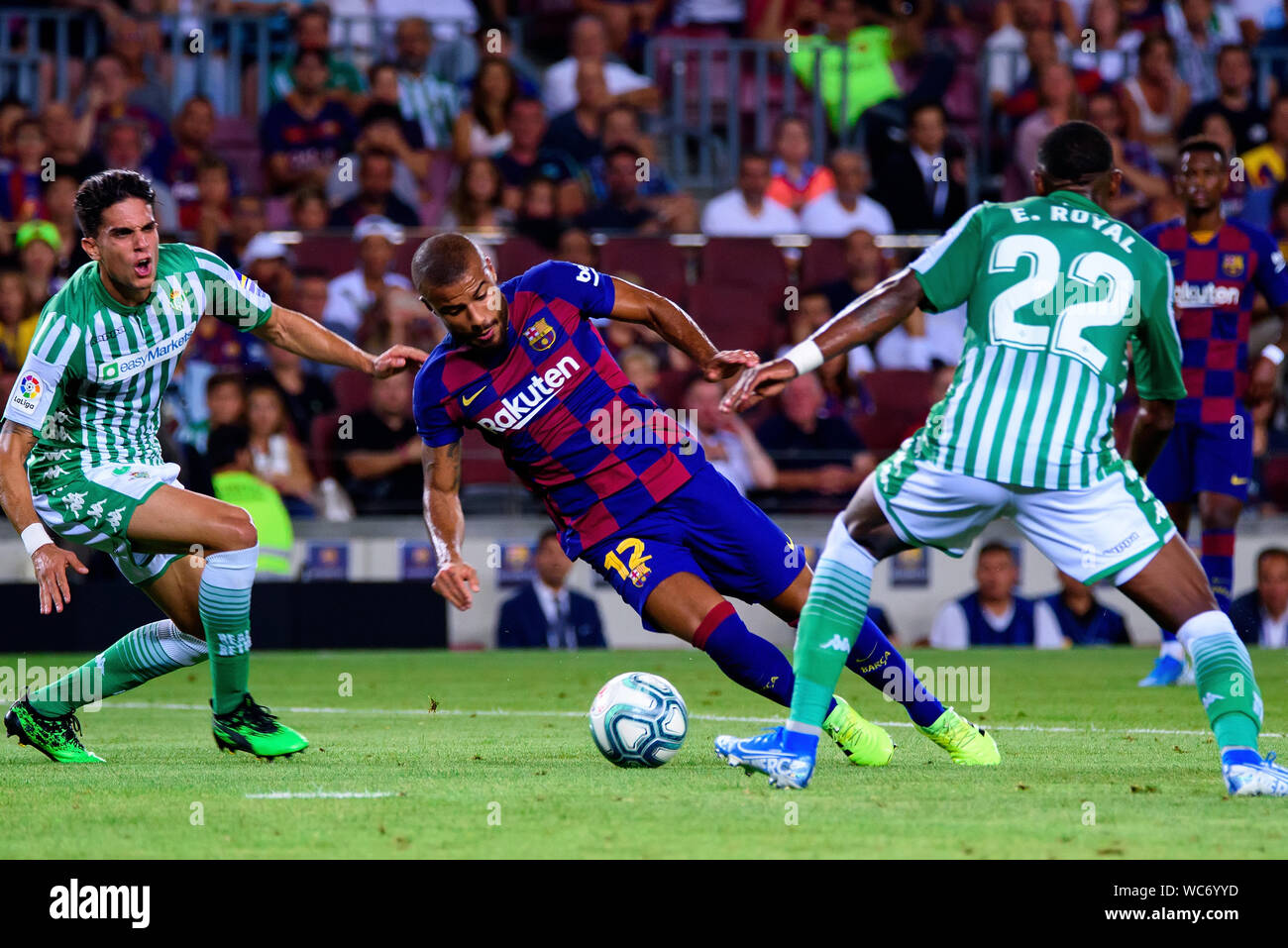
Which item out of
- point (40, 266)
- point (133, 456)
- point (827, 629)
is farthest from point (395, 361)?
point (40, 266)

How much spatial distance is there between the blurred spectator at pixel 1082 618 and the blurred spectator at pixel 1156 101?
551cm

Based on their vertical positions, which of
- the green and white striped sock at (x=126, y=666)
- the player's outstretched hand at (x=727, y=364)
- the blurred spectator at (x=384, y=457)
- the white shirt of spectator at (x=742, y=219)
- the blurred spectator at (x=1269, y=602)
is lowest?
the blurred spectator at (x=1269, y=602)

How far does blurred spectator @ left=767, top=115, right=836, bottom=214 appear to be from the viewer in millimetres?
16078

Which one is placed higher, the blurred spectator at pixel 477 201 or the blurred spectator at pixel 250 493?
the blurred spectator at pixel 477 201

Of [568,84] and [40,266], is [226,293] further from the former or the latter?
[568,84]

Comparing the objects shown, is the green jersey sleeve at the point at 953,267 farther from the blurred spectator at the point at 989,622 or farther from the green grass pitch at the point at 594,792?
the blurred spectator at the point at 989,622

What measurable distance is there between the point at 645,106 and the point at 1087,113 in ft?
13.2

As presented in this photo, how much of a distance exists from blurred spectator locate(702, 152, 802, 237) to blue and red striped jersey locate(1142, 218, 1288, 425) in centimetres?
599

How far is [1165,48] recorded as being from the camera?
17.0m

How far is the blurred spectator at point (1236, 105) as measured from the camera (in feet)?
54.0

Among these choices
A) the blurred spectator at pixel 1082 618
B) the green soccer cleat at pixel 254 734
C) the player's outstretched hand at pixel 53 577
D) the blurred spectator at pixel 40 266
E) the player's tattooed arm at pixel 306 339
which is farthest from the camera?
the blurred spectator at pixel 40 266

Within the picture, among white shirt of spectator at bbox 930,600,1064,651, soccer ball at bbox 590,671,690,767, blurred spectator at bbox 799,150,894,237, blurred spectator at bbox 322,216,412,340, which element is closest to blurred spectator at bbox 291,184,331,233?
blurred spectator at bbox 322,216,412,340

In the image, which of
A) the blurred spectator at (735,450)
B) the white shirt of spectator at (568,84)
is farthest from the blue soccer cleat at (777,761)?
the white shirt of spectator at (568,84)
